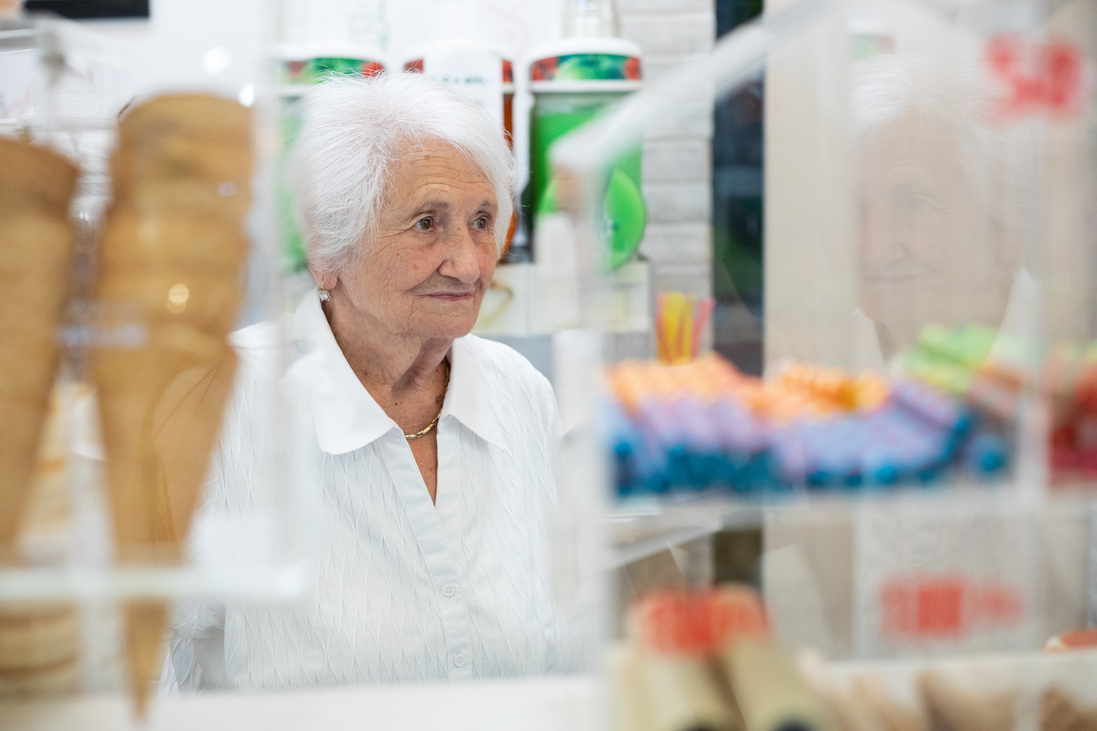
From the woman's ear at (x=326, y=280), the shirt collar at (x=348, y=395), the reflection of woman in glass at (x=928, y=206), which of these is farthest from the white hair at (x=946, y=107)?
the woman's ear at (x=326, y=280)

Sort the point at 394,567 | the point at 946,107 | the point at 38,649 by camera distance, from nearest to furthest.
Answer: the point at 946,107
the point at 38,649
the point at 394,567

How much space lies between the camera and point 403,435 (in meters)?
1.24

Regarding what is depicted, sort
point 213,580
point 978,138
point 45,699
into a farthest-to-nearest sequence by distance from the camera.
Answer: point 45,699
point 978,138
point 213,580

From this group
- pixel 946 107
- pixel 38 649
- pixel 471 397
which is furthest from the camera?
pixel 471 397

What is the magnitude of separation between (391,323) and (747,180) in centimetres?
80

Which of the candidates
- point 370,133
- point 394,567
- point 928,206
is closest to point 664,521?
point 928,206

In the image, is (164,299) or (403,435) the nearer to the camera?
(164,299)

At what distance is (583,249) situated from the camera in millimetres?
575

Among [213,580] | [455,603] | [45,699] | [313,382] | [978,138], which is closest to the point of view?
[213,580]

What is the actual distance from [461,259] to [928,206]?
783mm

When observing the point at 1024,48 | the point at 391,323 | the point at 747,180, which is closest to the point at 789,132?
the point at 747,180

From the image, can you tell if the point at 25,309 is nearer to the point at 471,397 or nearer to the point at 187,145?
the point at 187,145

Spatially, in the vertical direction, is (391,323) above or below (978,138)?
below

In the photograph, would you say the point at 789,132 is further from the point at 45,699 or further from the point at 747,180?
the point at 45,699
